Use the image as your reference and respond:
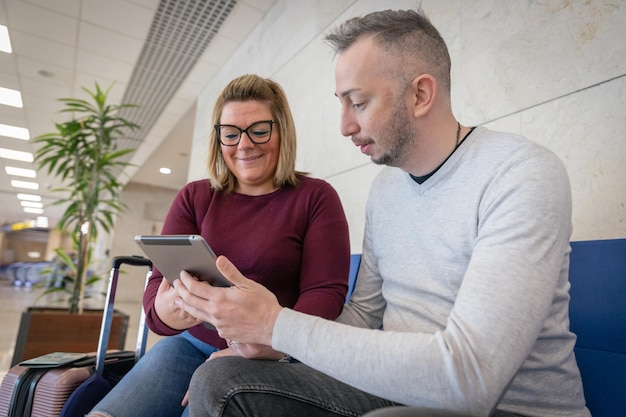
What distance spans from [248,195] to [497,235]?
2.60ft

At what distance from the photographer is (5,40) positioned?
3.63m

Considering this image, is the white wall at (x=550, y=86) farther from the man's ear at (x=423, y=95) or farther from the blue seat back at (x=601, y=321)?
the man's ear at (x=423, y=95)

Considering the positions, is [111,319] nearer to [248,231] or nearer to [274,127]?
[248,231]

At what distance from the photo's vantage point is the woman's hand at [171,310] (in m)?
0.91

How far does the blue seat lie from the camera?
0.77 meters

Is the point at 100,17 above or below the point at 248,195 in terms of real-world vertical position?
above

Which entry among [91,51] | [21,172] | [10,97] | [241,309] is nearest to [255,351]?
[241,309]

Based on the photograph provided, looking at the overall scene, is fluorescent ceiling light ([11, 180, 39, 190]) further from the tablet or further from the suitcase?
the tablet

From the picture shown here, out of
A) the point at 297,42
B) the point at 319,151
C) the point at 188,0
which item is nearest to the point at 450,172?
the point at 319,151

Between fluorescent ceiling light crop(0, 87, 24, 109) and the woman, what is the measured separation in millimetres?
4905

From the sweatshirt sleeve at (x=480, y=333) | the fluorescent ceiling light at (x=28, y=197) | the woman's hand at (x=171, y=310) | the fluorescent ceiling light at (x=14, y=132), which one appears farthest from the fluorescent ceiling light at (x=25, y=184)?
the sweatshirt sleeve at (x=480, y=333)

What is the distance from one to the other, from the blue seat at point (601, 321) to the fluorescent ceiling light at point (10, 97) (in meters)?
5.90

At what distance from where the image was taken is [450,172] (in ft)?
2.71

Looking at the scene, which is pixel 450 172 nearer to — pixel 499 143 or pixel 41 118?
pixel 499 143
